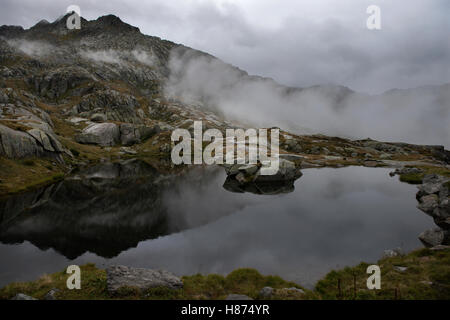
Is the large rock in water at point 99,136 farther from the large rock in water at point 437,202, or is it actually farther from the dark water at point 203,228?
the large rock in water at point 437,202

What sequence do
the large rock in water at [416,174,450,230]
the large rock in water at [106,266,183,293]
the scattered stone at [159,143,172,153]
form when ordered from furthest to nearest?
1. the scattered stone at [159,143,172,153]
2. the large rock in water at [416,174,450,230]
3. the large rock in water at [106,266,183,293]

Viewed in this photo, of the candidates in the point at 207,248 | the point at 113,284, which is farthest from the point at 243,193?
the point at 113,284

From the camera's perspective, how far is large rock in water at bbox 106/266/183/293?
837 inches

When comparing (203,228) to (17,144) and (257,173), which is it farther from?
(17,144)

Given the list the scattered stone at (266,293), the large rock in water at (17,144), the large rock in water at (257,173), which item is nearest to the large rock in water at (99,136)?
the large rock in water at (17,144)

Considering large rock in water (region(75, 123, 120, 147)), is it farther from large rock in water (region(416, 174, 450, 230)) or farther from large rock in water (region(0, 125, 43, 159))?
large rock in water (region(416, 174, 450, 230))

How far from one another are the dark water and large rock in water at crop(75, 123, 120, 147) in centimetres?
11314

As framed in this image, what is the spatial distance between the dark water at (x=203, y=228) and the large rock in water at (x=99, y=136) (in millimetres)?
113136

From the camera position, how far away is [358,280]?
24844 millimetres

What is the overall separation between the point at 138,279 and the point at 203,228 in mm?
26336

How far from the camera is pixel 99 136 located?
187 m

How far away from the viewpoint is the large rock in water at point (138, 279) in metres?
21.3

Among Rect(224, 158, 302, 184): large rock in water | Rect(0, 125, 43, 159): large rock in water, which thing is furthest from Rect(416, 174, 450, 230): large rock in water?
Rect(0, 125, 43, 159): large rock in water
